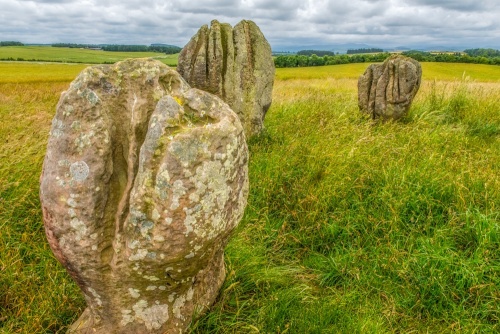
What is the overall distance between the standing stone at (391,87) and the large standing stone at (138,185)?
819 cm

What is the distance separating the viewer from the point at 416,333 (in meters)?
3.51

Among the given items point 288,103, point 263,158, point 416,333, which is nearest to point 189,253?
point 416,333

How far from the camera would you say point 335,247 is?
4.54 m

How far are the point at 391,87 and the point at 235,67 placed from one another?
4.34 m

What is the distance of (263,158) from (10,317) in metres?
4.15

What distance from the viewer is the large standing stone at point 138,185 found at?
8.23ft

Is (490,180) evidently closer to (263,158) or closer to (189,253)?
(263,158)

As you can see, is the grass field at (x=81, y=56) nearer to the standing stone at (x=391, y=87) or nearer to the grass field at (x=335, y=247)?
the standing stone at (x=391, y=87)

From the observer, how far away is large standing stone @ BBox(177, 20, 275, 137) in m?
7.80

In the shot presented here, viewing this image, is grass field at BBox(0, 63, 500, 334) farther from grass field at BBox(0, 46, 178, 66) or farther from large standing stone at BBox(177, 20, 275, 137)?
grass field at BBox(0, 46, 178, 66)

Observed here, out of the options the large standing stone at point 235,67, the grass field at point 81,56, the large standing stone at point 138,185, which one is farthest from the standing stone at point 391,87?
the grass field at point 81,56

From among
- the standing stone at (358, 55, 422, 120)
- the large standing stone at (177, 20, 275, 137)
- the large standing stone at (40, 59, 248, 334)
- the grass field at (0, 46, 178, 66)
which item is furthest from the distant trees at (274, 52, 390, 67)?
the large standing stone at (40, 59, 248, 334)

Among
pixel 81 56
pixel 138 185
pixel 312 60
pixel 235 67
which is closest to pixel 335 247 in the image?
pixel 138 185

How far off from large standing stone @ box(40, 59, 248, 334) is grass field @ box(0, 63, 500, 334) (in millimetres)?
674
